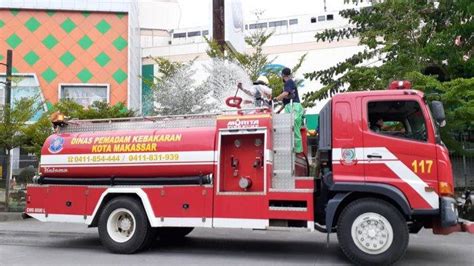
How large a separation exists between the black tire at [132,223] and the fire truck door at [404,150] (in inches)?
164

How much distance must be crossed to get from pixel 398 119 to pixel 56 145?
6731 millimetres

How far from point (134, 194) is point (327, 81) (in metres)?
9.18

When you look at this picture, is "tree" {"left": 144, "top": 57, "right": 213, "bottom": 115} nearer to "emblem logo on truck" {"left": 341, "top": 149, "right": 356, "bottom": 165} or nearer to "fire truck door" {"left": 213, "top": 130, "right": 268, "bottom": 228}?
"fire truck door" {"left": 213, "top": 130, "right": 268, "bottom": 228}

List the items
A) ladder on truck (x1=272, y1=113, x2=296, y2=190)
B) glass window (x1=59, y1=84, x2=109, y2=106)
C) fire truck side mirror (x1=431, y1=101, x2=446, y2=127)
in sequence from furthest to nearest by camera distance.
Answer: glass window (x1=59, y1=84, x2=109, y2=106) → ladder on truck (x1=272, y1=113, x2=296, y2=190) → fire truck side mirror (x1=431, y1=101, x2=446, y2=127)

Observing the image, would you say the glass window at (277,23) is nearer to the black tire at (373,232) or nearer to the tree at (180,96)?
the tree at (180,96)

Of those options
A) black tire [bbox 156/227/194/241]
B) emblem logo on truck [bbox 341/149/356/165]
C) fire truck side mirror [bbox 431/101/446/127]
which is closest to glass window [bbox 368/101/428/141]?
fire truck side mirror [bbox 431/101/446/127]

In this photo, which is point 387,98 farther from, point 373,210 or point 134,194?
point 134,194

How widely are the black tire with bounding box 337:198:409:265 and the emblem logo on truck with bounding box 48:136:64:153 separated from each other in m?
5.82

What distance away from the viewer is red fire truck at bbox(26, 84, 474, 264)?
317 inches

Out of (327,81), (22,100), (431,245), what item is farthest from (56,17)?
(431,245)

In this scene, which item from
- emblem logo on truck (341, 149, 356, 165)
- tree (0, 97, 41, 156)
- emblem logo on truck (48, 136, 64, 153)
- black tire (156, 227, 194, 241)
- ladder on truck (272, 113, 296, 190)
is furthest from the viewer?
tree (0, 97, 41, 156)

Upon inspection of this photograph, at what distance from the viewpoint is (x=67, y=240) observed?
38.3ft

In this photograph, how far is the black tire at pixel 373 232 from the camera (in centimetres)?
784

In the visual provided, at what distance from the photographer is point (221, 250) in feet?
32.8
